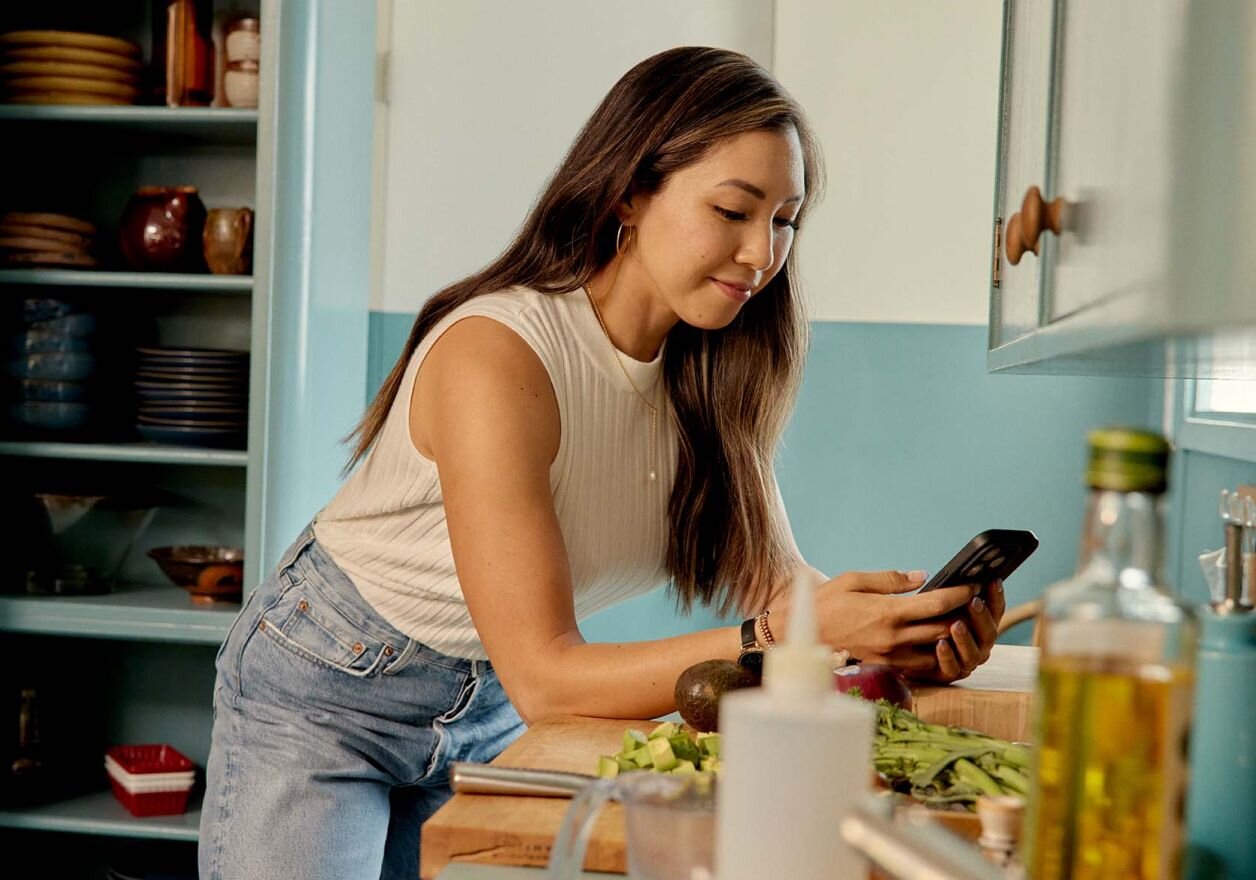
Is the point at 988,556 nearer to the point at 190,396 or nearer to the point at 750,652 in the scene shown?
the point at 750,652

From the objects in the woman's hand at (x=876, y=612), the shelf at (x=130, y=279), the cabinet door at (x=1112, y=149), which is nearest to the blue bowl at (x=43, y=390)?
the shelf at (x=130, y=279)

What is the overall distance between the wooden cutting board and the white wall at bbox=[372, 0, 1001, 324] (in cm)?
171

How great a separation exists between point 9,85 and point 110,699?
4.72ft

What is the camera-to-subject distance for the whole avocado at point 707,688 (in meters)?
1.26

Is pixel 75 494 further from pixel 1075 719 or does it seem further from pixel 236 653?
pixel 1075 719

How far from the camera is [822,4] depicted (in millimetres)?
3318

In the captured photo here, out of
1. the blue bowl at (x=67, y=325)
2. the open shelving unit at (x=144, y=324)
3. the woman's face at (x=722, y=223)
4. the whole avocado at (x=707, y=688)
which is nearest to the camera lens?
the whole avocado at (x=707, y=688)

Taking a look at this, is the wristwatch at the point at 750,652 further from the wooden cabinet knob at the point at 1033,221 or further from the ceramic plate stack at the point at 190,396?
the ceramic plate stack at the point at 190,396

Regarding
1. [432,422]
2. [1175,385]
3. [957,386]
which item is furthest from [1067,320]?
[957,386]

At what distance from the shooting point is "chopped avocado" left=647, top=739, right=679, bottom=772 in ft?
3.46

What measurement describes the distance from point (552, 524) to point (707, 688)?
0.27 meters

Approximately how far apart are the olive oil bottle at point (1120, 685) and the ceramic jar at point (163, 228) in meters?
2.76

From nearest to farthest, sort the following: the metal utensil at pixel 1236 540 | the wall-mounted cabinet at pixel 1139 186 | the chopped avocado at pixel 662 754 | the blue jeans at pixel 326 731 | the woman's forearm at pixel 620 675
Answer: the wall-mounted cabinet at pixel 1139 186 → the metal utensil at pixel 1236 540 → the chopped avocado at pixel 662 754 → the woman's forearm at pixel 620 675 → the blue jeans at pixel 326 731

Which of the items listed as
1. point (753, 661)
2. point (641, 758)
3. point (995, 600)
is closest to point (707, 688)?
point (753, 661)
